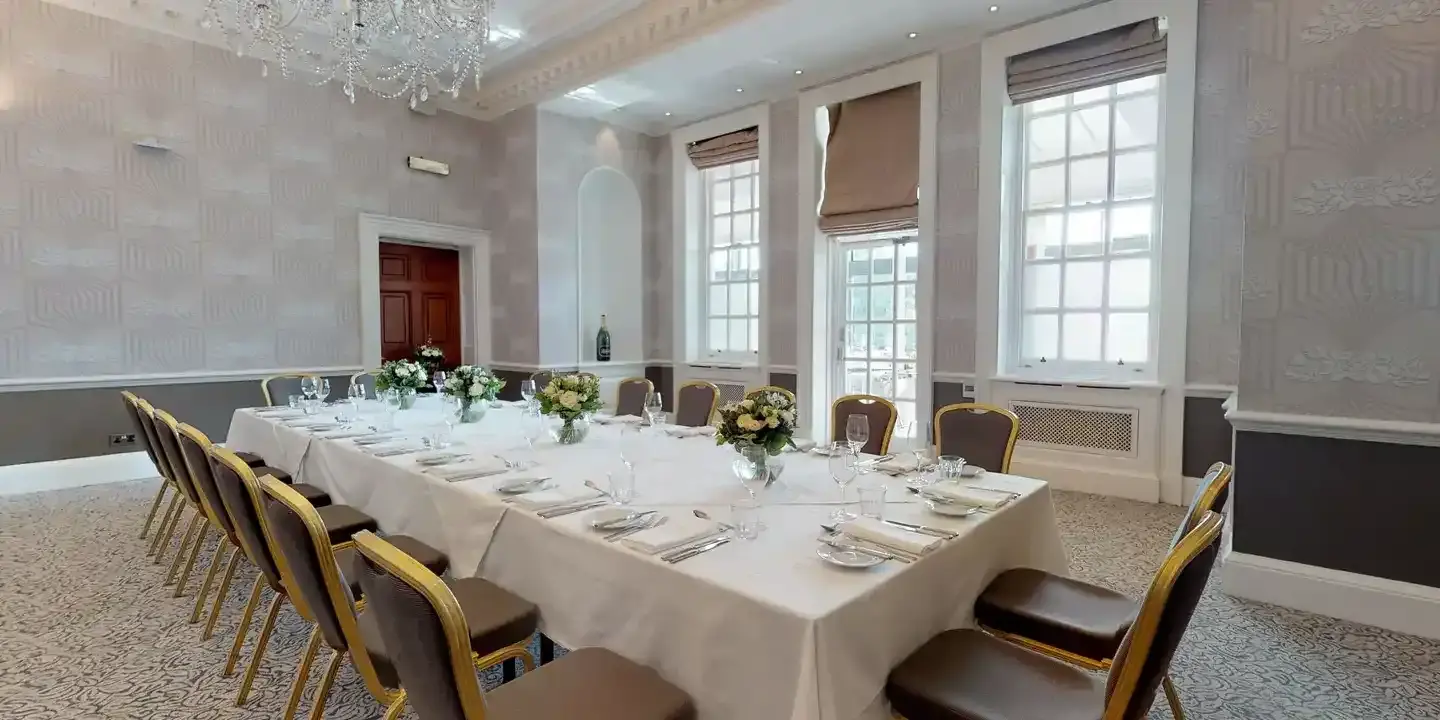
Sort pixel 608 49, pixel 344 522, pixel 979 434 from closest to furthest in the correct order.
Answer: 1. pixel 344 522
2. pixel 979 434
3. pixel 608 49

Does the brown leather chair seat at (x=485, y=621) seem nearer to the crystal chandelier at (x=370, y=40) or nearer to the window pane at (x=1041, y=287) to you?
the crystal chandelier at (x=370, y=40)

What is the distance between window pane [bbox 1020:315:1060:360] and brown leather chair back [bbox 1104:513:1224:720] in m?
4.10

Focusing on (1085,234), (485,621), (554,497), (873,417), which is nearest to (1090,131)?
(1085,234)

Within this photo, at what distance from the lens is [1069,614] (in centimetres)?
186

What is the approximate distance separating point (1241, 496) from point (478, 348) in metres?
6.55

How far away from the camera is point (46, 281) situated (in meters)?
4.97

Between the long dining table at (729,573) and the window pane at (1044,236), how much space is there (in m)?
3.26

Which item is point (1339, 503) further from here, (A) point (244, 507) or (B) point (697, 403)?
(A) point (244, 507)

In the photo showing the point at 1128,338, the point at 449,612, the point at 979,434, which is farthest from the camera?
the point at 1128,338

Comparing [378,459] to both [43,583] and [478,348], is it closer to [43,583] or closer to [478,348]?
[43,583]

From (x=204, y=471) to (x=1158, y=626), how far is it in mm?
2944

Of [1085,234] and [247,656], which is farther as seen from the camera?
[1085,234]

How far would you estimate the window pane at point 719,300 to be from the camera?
7.41 m

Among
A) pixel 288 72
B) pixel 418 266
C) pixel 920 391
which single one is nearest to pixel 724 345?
pixel 920 391
